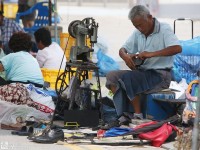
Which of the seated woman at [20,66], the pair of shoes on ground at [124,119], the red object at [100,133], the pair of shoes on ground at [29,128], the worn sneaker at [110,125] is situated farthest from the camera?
the seated woman at [20,66]

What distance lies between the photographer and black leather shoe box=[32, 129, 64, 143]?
8.75 metres

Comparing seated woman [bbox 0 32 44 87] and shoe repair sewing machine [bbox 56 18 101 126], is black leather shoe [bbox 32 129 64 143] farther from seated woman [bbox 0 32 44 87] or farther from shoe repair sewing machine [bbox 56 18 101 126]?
seated woman [bbox 0 32 44 87]

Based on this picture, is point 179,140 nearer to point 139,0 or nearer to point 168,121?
point 168,121

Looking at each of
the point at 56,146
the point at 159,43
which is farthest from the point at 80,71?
the point at 56,146

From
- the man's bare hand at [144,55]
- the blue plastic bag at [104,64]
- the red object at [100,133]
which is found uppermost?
the man's bare hand at [144,55]

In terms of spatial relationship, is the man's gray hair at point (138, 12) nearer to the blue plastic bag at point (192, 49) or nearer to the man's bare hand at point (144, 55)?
the man's bare hand at point (144, 55)

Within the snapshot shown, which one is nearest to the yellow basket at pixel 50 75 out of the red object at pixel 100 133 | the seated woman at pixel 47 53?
the seated woman at pixel 47 53

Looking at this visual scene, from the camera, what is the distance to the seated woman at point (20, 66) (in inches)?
412

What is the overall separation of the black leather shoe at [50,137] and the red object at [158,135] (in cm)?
89

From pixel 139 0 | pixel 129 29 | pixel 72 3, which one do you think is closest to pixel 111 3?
pixel 72 3

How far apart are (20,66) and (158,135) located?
2.52 m

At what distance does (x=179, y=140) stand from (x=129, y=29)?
17555 millimetres

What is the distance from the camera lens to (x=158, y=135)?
8.80 meters

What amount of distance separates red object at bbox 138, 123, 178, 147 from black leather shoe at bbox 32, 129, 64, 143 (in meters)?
0.89
